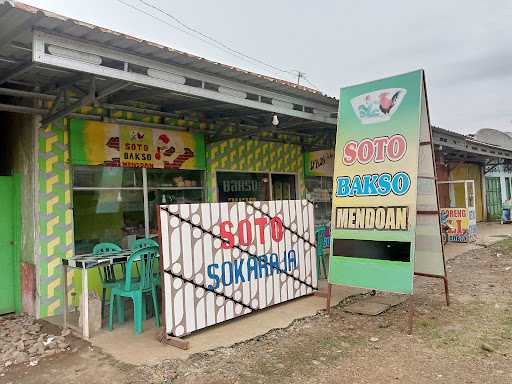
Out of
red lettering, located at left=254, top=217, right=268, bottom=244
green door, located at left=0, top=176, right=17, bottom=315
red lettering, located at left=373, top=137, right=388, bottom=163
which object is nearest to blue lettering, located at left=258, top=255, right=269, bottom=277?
red lettering, located at left=254, top=217, right=268, bottom=244

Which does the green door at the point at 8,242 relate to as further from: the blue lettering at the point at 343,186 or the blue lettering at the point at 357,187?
the blue lettering at the point at 357,187

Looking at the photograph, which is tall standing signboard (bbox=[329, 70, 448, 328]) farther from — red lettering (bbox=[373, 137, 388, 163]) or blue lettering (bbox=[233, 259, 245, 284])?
blue lettering (bbox=[233, 259, 245, 284])

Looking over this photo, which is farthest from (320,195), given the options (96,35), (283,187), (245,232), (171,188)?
(96,35)

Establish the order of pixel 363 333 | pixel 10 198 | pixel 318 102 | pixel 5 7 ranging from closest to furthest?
pixel 5 7
pixel 363 333
pixel 10 198
pixel 318 102

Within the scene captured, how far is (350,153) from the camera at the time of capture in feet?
18.2

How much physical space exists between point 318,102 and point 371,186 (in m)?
2.41

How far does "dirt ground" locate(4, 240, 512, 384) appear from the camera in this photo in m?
3.68

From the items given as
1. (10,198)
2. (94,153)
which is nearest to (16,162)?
(10,198)

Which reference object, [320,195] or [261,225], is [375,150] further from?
[320,195]

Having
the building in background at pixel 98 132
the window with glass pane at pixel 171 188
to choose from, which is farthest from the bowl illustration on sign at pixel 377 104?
the window with glass pane at pixel 171 188

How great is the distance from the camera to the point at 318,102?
7195 mm

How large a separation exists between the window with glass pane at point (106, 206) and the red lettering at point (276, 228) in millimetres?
2496

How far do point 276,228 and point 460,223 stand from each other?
833 centimetres

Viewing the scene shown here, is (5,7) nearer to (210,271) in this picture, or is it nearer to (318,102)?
(210,271)
